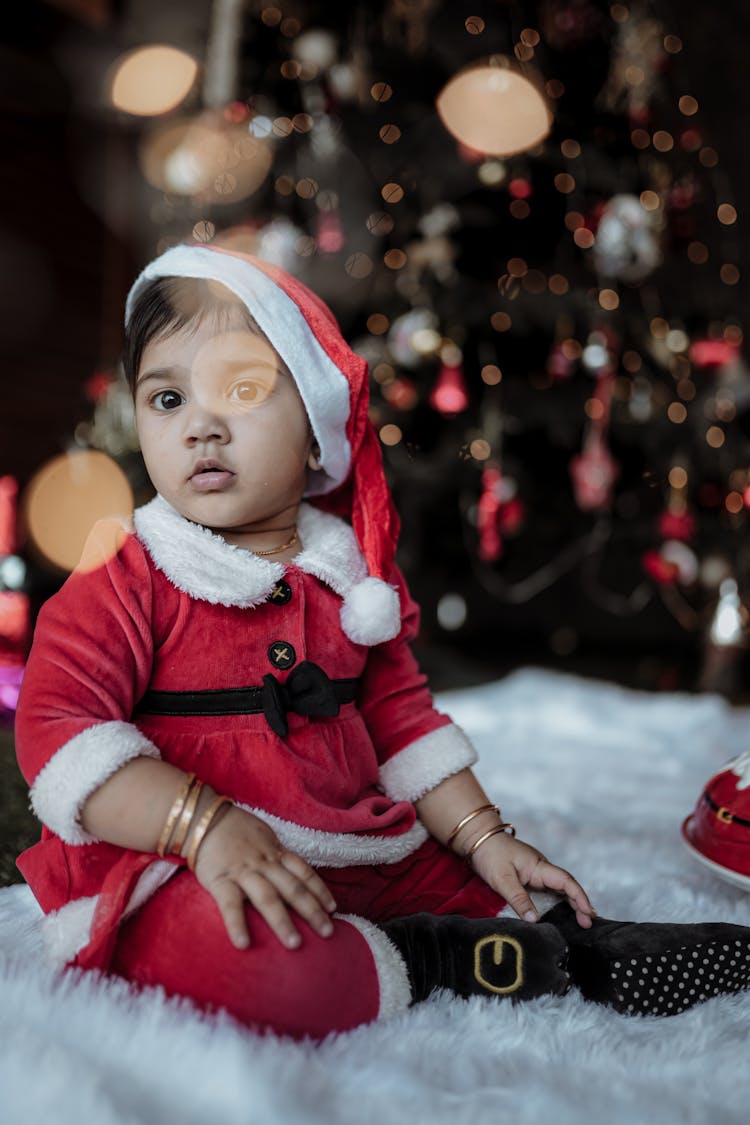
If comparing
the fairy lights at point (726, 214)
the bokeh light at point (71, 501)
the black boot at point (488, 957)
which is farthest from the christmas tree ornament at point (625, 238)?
the black boot at point (488, 957)

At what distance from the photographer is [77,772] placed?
601mm

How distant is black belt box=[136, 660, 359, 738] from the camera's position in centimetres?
69

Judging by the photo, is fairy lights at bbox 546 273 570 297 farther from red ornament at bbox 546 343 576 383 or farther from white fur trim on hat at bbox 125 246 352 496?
white fur trim on hat at bbox 125 246 352 496

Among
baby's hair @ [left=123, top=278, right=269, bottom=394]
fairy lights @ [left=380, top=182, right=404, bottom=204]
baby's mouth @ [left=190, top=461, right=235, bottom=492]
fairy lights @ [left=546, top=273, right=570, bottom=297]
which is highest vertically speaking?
fairy lights @ [left=380, top=182, right=404, bottom=204]

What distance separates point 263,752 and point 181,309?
0.34m

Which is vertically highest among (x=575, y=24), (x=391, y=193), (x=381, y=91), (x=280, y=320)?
(x=575, y=24)

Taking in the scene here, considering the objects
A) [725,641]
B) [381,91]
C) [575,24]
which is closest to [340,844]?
[725,641]

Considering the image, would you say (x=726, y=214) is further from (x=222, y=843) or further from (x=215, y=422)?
(x=222, y=843)

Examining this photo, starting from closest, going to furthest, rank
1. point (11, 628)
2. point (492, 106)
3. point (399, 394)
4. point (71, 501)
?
point (11, 628) < point (399, 394) < point (492, 106) < point (71, 501)

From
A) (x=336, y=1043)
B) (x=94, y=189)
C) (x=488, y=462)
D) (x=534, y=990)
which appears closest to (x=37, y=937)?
(x=336, y=1043)

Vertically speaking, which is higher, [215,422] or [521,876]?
[215,422]

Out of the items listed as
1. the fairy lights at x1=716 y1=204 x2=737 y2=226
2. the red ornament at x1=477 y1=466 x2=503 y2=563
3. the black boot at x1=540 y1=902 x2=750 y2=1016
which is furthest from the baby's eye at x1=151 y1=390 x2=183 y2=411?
the fairy lights at x1=716 y1=204 x2=737 y2=226

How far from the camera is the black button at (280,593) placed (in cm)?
73

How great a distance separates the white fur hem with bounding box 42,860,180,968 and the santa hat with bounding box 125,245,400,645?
241 millimetres
